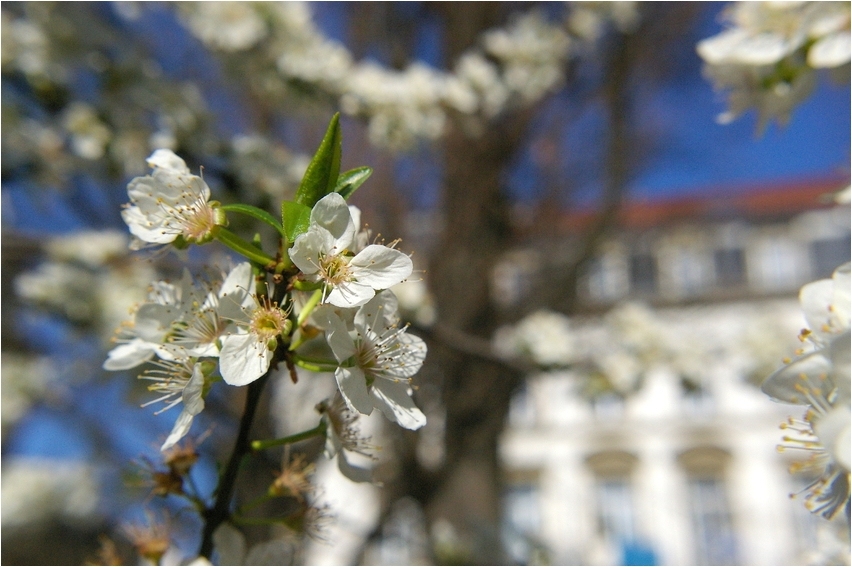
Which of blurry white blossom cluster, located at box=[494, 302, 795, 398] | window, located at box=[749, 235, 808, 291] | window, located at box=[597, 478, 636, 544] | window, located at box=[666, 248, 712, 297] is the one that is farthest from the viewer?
→ window, located at box=[749, 235, 808, 291]

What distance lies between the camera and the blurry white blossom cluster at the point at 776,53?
0.99 metres

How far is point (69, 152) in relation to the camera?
6.43 ft

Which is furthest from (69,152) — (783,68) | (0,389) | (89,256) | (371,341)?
(783,68)

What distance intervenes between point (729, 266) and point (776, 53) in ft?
40.2

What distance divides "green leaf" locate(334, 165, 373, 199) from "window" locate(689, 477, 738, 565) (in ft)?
35.6

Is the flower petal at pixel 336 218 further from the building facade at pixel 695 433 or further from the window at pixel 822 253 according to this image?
the window at pixel 822 253

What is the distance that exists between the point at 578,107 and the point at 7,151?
3.52m

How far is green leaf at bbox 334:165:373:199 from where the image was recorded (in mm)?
662

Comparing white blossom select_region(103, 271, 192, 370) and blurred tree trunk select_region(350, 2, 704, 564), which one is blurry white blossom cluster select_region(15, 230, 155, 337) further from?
blurred tree trunk select_region(350, 2, 704, 564)

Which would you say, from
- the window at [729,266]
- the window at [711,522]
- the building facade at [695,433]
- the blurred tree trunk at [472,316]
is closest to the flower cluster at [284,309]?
the blurred tree trunk at [472,316]

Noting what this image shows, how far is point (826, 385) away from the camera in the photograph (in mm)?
581

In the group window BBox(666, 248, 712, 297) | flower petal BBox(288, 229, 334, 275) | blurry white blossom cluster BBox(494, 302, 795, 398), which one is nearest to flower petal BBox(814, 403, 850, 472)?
flower petal BBox(288, 229, 334, 275)

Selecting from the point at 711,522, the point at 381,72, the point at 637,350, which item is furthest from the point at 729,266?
the point at 381,72

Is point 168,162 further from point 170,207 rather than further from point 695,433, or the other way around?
point 695,433
